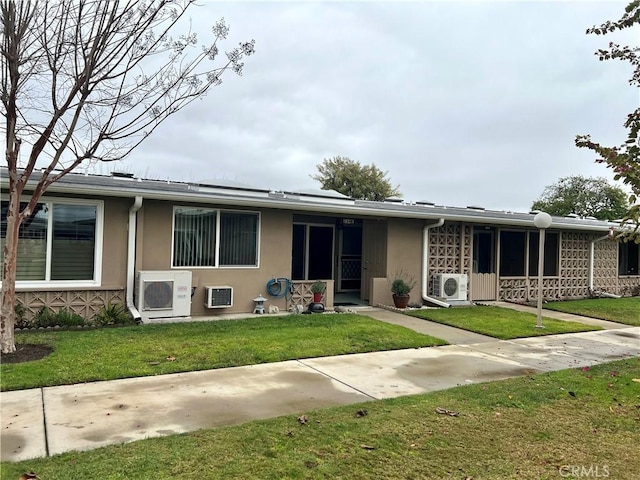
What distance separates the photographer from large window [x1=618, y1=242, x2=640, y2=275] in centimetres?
1684

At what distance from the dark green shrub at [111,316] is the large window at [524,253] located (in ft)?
36.6

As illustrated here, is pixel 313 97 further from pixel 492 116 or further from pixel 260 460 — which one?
pixel 260 460

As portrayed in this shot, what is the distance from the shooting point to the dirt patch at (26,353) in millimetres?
5699

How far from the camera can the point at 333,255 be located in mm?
13242

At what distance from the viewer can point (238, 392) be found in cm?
484

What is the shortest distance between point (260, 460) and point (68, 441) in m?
1.56

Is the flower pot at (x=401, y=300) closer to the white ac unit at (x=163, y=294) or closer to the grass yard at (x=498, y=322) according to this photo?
the grass yard at (x=498, y=322)

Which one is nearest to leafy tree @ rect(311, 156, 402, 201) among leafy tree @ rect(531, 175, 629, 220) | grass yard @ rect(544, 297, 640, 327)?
leafy tree @ rect(531, 175, 629, 220)

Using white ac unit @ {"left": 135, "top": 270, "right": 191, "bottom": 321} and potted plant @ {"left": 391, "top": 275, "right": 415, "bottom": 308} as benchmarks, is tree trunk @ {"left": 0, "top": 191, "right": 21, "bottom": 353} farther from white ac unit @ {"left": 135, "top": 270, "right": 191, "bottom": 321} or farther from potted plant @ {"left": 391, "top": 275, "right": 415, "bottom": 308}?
potted plant @ {"left": 391, "top": 275, "right": 415, "bottom": 308}

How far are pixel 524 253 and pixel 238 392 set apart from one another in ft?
39.7

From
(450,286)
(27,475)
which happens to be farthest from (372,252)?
(27,475)

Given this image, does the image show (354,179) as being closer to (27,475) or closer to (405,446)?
(405,446)

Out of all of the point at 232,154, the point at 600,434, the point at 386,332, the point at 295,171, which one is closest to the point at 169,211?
the point at 386,332

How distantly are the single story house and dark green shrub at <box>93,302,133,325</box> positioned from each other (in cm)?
17
